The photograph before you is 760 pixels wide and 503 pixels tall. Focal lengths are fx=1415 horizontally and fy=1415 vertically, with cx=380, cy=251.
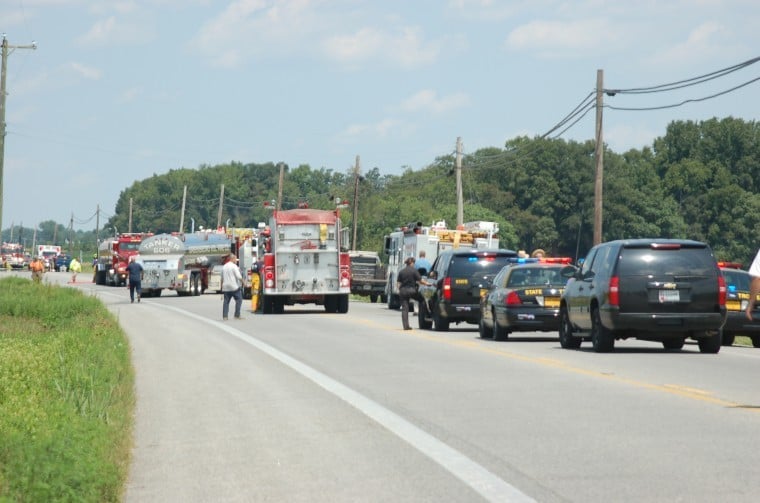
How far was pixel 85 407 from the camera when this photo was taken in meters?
12.1

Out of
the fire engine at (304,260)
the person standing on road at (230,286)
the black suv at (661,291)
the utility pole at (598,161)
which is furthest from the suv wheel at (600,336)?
the utility pole at (598,161)

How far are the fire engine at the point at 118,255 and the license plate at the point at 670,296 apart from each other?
5928 cm

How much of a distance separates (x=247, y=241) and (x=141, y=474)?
52.1 meters

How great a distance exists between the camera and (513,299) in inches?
1049

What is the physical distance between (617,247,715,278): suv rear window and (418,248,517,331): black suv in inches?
327

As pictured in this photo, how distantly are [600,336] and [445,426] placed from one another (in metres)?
11.0

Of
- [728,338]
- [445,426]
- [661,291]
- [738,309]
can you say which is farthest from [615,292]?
[445,426]

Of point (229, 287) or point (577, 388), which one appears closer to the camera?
→ point (577, 388)

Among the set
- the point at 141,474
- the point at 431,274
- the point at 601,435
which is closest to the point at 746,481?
the point at 601,435

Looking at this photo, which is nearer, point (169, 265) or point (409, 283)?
point (409, 283)

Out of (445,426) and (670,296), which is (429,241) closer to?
(670,296)

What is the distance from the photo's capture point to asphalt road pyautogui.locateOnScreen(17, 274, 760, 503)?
29.3ft

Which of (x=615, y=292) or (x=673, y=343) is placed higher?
(x=615, y=292)

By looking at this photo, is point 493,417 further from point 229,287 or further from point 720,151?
point 720,151
